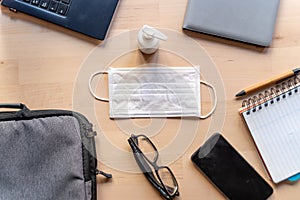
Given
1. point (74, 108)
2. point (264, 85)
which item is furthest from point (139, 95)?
point (264, 85)

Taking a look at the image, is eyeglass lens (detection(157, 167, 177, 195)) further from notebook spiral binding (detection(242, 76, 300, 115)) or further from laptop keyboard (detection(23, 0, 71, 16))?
laptop keyboard (detection(23, 0, 71, 16))

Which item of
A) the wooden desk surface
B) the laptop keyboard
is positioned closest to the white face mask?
the wooden desk surface

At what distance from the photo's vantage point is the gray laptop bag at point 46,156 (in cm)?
70

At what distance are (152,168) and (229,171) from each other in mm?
133

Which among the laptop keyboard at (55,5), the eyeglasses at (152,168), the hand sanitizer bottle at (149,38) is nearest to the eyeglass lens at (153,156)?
the eyeglasses at (152,168)

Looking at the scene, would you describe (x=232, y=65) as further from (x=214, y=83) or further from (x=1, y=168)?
(x=1, y=168)

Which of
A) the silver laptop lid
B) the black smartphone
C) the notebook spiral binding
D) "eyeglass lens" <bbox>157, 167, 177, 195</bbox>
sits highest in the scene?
the silver laptop lid

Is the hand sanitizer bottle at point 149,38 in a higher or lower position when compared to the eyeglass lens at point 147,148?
higher

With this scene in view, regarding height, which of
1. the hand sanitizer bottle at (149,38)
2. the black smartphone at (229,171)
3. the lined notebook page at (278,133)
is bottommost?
the black smartphone at (229,171)

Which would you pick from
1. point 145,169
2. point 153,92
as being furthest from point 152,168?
point 153,92

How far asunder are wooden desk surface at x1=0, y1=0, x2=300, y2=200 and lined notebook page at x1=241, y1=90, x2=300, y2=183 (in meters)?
0.02

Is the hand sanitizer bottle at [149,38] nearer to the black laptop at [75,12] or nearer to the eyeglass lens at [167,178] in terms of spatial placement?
the black laptop at [75,12]

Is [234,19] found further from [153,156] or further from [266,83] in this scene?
[153,156]

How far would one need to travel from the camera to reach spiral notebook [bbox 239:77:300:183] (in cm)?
77
